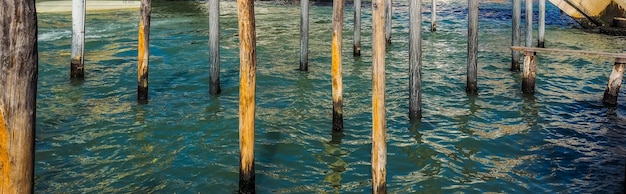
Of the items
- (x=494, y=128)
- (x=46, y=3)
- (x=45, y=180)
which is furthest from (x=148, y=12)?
(x=46, y=3)

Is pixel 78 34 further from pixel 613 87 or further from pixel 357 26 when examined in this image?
pixel 613 87

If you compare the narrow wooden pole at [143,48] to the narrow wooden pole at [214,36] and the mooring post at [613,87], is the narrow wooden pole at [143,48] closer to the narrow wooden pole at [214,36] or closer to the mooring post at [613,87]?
the narrow wooden pole at [214,36]

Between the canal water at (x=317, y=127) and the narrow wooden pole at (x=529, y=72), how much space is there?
266 millimetres

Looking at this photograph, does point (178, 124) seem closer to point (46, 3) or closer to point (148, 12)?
point (148, 12)

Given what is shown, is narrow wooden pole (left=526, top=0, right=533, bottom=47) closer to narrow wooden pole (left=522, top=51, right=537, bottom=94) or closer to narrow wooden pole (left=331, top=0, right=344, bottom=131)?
narrow wooden pole (left=522, top=51, right=537, bottom=94)

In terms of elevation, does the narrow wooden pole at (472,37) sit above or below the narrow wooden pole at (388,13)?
below

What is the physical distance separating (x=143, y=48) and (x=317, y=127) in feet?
9.44

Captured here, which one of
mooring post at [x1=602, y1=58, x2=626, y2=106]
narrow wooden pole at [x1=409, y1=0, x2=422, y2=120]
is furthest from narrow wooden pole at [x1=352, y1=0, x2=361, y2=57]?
mooring post at [x1=602, y1=58, x2=626, y2=106]

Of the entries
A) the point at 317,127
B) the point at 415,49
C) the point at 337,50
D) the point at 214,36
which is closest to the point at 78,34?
the point at 214,36

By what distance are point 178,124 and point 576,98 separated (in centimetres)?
652

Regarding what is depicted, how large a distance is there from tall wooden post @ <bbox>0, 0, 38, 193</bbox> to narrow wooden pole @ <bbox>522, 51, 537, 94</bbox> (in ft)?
26.1

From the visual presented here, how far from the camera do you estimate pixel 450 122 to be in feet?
29.5

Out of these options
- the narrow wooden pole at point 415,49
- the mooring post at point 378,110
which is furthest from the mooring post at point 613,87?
the mooring post at point 378,110

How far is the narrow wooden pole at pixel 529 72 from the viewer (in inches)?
395
